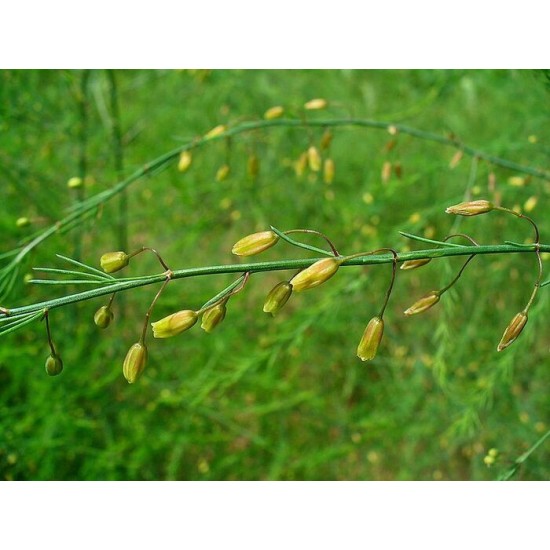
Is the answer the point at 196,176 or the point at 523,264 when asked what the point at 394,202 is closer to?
the point at 523,264

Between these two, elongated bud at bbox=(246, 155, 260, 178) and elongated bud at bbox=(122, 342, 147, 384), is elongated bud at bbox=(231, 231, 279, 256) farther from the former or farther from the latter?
elongated bud at bbox=(246, 155, 260, 178)

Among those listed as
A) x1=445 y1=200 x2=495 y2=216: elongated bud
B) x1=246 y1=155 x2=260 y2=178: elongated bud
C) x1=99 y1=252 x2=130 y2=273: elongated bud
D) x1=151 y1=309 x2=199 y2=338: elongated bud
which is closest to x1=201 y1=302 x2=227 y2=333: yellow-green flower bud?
x1=151 y1=309 x2=199 y2=338: elongated bud

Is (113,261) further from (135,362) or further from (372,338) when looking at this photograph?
(372,338)

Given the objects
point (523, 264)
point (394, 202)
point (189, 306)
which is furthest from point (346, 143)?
point (189, 306)

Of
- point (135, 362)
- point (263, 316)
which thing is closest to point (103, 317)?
point (135, 362)

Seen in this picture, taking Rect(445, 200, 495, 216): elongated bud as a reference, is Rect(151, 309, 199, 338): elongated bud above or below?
below

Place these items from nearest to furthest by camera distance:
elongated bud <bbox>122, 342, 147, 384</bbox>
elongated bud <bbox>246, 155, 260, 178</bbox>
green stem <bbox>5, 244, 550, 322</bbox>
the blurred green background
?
green stem <bbox>5, 244, 550, 322</bbox>
elongated bud <bbox>122, 342, 147, 384</bbox>
elongated bud <bbox>246, 155, 260, 178</bbox>
the blurred green background
